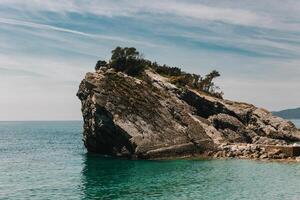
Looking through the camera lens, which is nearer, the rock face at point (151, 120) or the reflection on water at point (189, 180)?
the reflection on water at point (189, 180)

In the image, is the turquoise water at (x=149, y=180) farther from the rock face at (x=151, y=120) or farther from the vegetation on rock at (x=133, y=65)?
the vegetation on rock at (x=133, y=65)

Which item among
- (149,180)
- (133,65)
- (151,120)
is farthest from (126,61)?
(149,180)

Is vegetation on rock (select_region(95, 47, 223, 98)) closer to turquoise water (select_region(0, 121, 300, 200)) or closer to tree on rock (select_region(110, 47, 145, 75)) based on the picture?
tree on rock (select_region(110, 47, 145, 75))

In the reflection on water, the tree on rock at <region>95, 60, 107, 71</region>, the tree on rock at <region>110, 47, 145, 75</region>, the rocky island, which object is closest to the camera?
the reflection on water

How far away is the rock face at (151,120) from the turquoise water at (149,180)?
19.6 ft

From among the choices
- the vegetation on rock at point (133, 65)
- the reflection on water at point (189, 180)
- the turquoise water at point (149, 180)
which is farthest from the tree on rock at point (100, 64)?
the reflection on water at point (189, 180)

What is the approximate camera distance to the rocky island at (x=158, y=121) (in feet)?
299

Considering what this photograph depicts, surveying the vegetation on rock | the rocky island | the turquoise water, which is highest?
the vegetation on rock

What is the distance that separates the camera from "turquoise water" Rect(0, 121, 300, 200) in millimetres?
54875

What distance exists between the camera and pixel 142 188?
59.3 metres

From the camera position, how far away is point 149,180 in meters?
65.8

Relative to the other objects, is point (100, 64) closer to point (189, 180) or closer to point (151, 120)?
point (151, 120)

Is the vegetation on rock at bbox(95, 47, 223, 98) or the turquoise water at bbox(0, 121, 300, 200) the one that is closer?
the turquoise water at bbox(0, 121, 300, 200)

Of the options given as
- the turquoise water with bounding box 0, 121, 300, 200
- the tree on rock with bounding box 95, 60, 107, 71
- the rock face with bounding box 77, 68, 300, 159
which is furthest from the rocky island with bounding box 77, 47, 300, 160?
the tree on rock with bounding box 95, 60, 107, 71
